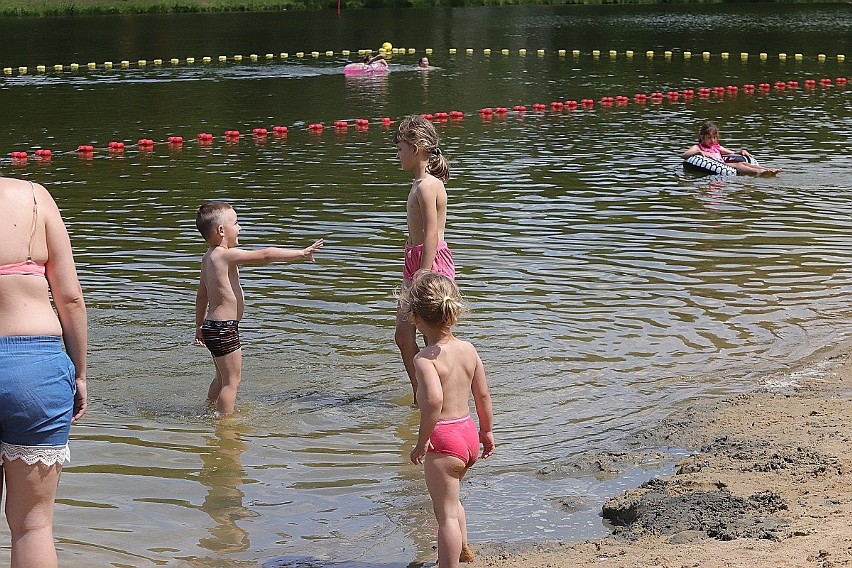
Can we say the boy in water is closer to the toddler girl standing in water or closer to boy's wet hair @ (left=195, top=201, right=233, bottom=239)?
boy's wet hair @ (left=195, top=201, right=233, bottom=239)

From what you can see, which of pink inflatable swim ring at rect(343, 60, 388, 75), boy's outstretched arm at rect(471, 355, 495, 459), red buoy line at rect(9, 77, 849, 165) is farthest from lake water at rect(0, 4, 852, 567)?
pink inflatable swim ring at rect(343, 60, 388, 75)

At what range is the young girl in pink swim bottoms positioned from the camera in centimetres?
738

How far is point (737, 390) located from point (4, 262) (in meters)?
5.43

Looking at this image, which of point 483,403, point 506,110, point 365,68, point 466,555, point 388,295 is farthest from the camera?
point 365,68

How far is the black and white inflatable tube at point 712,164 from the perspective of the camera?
1756cm

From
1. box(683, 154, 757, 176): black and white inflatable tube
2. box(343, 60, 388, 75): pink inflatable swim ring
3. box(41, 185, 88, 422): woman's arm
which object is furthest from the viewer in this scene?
box(343, 60, 388, 75): pink inflatable swim ring

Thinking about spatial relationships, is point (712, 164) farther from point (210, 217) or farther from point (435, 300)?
point (435, 300)

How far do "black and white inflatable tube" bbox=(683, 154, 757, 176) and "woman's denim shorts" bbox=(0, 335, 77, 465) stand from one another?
1431 centimetres

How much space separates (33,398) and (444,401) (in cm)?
182

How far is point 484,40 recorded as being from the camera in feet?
147

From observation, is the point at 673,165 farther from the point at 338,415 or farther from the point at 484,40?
the point at 484,40

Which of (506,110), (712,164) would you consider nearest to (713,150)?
(712,164)

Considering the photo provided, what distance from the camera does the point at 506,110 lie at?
25.4 meters

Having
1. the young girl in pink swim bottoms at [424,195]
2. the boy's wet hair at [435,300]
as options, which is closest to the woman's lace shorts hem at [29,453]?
the boy's wet hair at [435,300]
